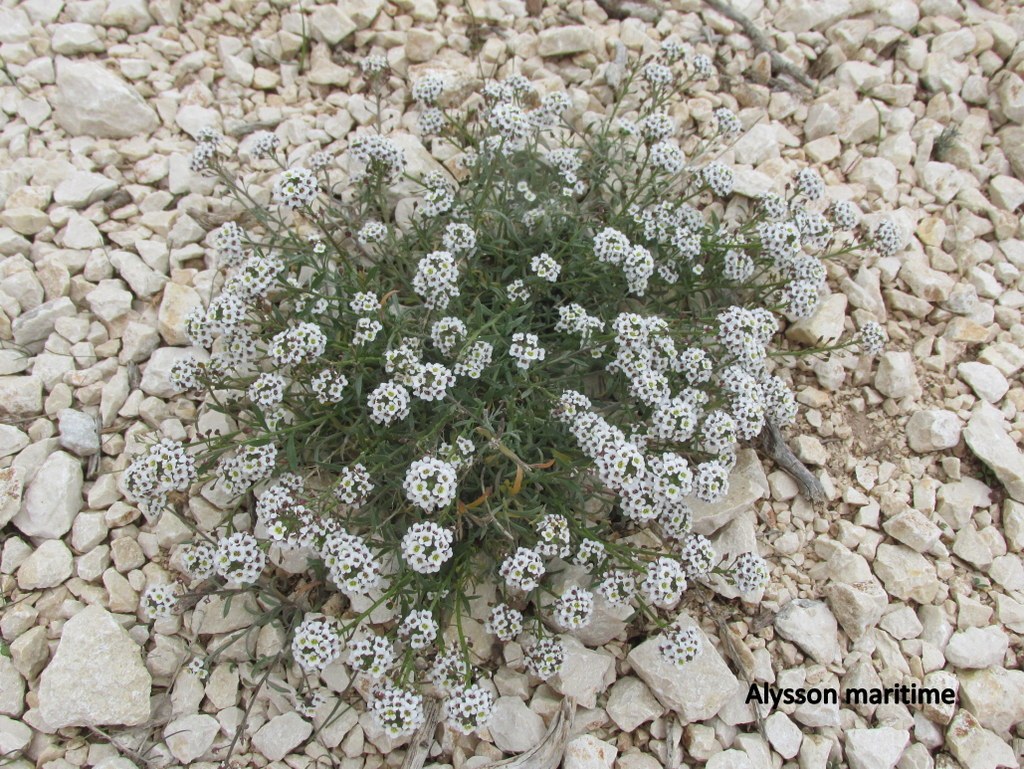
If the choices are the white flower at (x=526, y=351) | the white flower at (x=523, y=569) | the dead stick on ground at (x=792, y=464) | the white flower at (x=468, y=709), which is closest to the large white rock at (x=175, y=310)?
the white flower at (x=526, y=351)

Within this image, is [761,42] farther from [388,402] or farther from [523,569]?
[523,569]

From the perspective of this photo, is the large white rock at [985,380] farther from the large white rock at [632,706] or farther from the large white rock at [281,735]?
the large white rock at [281,735]

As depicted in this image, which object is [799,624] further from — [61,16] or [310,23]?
[61,16]

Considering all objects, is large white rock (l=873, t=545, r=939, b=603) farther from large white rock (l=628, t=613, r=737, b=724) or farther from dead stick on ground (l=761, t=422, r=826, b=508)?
large white rock (l=628, t=613, r=737, b=724)

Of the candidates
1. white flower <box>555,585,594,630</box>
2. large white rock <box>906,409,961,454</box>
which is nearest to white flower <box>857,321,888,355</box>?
large white rock <box>906,409,961,454</box>

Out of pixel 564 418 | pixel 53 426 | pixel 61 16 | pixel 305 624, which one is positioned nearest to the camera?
pixel 305 624

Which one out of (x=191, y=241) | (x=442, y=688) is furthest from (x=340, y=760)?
(x=191, y=241)
